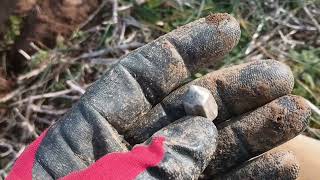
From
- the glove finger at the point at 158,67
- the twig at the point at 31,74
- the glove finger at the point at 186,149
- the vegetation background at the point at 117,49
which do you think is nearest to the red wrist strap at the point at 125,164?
the glove finger at the point at 186,149

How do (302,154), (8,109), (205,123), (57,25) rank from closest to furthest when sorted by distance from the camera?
(205,123)
(302,154)
(8,109)
(57,25)

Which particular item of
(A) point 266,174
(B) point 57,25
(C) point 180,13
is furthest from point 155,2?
(A) point 266,174

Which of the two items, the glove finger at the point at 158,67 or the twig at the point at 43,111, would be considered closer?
the glove finger at the point at 158,67

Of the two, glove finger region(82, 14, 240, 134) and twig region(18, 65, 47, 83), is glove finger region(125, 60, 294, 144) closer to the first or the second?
glove finger region(82, 14, 240, 134)

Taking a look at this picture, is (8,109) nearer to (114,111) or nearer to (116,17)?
(116,17)

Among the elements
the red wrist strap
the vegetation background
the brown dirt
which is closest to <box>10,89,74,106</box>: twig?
the vegetation background

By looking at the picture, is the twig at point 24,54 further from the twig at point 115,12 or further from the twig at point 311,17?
the twig at point 311,17

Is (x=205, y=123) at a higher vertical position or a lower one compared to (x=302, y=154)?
higher
